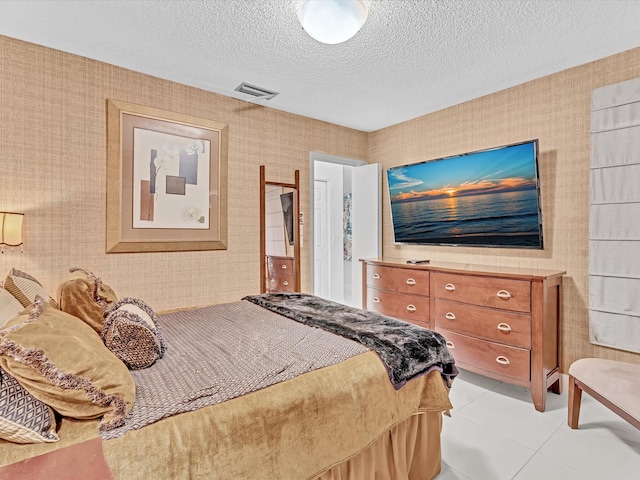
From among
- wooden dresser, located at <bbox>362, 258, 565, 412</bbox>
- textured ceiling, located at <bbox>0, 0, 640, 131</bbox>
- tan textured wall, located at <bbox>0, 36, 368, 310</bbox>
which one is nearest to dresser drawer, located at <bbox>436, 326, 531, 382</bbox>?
wooden dresser, located at <bbox>362, 258, 565, 412</bbox>

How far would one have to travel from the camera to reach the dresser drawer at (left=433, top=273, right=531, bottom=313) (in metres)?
2.65

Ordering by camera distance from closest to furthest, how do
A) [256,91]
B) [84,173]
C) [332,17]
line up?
1. [332,17]
2. [84,173]
3. [256,91]

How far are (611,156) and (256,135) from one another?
301 cm

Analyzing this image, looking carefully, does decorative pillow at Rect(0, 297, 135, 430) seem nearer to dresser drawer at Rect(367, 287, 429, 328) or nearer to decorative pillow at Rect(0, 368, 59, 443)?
decorative pillow at Rect(0, 368, 59, 443)

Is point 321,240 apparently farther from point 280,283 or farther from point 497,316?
point 497,316

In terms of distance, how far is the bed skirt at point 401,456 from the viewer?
1.47m

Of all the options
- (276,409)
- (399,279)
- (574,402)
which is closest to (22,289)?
(276,409)

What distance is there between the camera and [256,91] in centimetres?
322

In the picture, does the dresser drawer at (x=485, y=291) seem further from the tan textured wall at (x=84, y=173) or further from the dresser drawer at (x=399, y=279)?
the tan textured wall at (x=84, y=173)

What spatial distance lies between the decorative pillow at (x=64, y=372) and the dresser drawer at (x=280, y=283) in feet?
8.25

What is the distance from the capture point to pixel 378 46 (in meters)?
2.47

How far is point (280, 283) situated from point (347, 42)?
2380 mm

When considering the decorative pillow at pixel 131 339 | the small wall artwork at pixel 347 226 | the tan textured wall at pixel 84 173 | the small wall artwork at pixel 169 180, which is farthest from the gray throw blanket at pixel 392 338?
the small wall artwork at pixel 347 226

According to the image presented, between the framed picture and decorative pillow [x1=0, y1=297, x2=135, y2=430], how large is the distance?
1821mm
